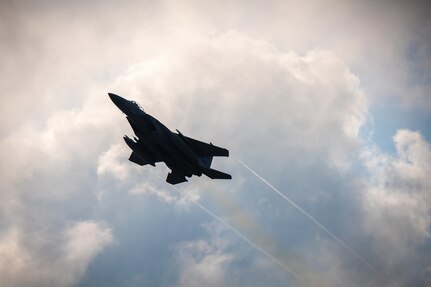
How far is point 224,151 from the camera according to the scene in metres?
50.7

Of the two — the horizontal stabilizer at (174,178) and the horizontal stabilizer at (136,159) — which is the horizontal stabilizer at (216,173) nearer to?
the horizontal stabilizer at (174,178)

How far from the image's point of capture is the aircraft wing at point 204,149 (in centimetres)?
5069

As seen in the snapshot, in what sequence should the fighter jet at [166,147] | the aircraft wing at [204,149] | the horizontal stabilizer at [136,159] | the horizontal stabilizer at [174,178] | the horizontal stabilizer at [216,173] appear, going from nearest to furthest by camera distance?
the fighter jet at [166,147] < the aircraft wing at [204,149] < the horizontal stabilizer at [216,173] < the horizontal stabilizer at [174,178] < the horizontal stabilizer at [136,159]

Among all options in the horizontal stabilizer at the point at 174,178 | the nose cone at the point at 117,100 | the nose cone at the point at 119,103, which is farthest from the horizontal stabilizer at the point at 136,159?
the nose cone at the point at 117,100

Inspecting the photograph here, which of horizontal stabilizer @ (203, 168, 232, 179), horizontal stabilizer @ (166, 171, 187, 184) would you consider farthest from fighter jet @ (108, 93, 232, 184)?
horizontal stabilizer @ (166, 171, 187, 184)

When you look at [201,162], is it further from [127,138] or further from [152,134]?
[127,138]

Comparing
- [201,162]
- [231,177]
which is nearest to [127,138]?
[201,162]

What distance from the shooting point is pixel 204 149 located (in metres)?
51.5

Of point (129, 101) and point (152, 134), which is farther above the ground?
point (129, 101)

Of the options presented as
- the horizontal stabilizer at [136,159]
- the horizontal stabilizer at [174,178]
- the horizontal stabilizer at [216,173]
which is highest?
the horizontal stabilizer at [136,159]

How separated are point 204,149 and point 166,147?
563 cm

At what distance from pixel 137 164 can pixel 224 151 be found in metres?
15.3

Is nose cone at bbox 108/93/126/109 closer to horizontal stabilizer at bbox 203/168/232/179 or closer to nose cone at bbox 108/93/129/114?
nose cone at bbox 108/93/129/114

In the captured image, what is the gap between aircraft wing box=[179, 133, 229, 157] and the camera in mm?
50688
